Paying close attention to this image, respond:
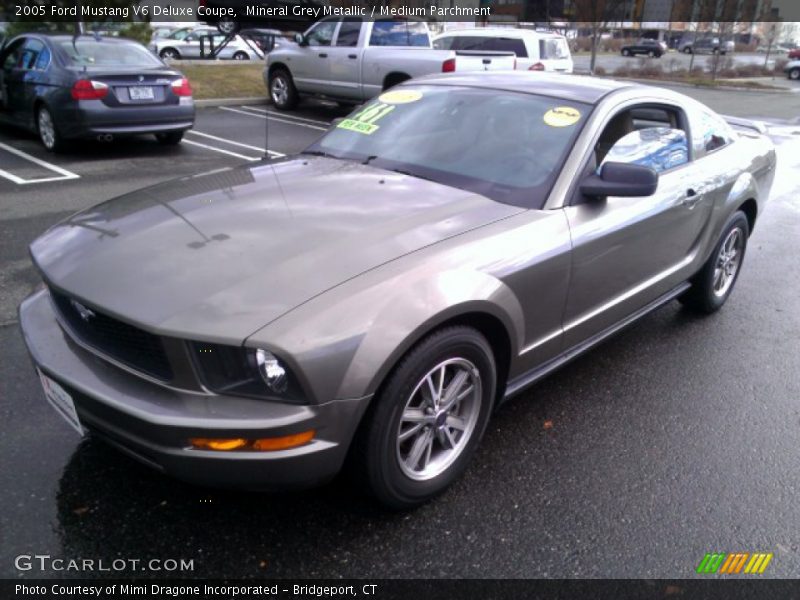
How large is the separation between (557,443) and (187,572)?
1728mm

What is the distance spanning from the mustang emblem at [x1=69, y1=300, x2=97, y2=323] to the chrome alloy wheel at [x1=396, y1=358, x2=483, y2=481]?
45.9 inches

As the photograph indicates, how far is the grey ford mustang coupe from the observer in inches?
85.4

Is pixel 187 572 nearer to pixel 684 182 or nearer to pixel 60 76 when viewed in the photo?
pixel 684 182

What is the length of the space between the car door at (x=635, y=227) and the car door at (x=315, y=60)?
9.88 m

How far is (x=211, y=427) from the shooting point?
2117mm

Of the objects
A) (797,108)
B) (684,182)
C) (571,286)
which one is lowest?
(797,108)

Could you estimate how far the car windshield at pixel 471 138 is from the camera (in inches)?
126

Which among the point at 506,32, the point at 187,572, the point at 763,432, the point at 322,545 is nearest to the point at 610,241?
the point at 763,432

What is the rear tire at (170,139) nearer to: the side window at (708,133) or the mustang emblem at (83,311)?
the side window at (708,133)

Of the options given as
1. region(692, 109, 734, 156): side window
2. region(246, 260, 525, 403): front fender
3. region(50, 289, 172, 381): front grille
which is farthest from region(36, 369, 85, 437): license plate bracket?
region(692, 109, 734, 156): side window

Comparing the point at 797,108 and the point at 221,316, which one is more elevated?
the point at 221,316

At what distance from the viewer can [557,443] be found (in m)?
3.21

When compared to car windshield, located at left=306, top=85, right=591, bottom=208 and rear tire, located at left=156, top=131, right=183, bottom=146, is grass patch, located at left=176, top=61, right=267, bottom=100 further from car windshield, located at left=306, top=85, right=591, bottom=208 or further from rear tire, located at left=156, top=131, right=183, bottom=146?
car windshield, located at left=306, top=85, right=591, bottom=208

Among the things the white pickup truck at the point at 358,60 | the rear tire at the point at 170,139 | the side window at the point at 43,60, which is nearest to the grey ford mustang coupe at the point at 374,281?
the side window at the point at 43,60
